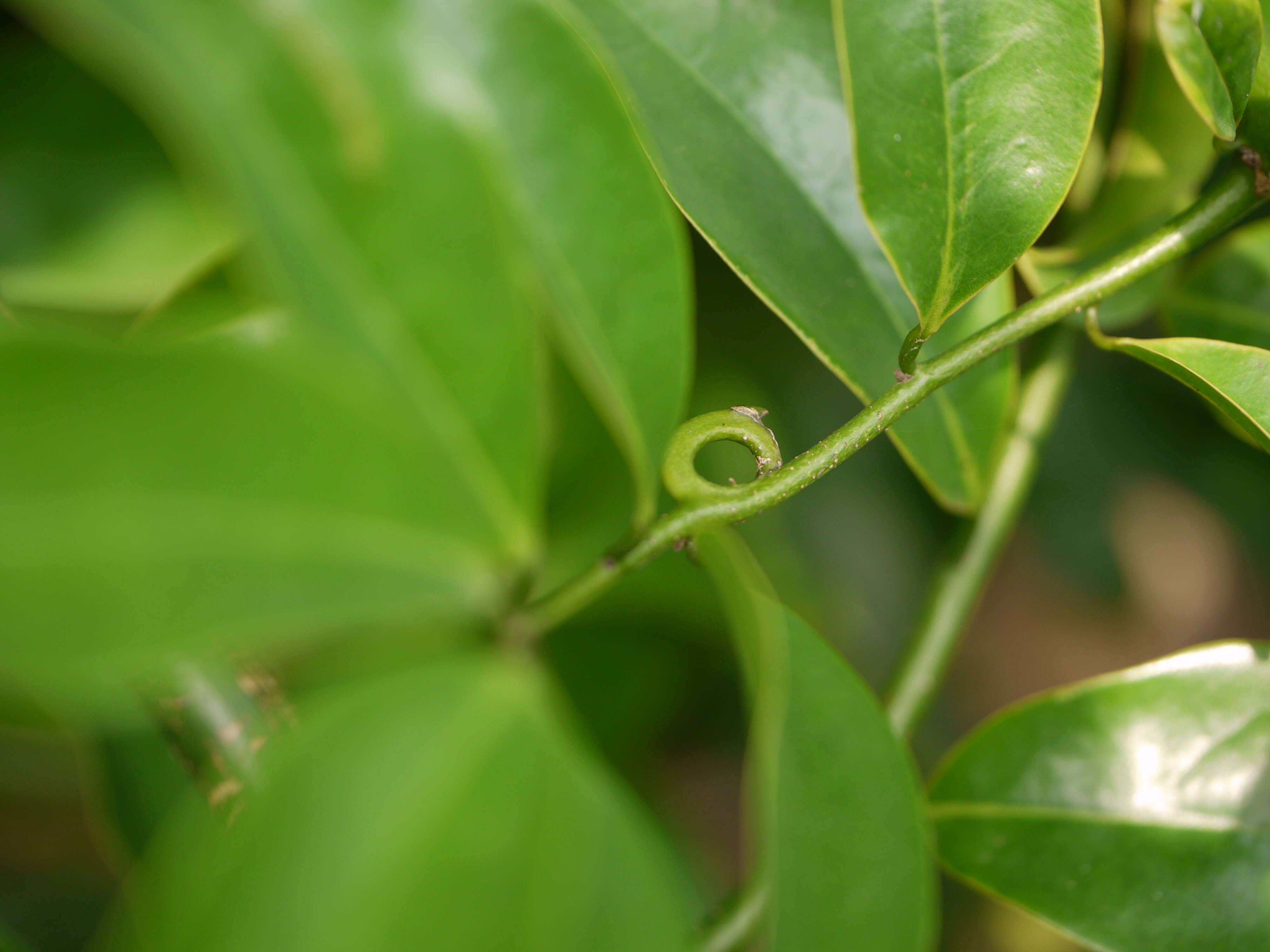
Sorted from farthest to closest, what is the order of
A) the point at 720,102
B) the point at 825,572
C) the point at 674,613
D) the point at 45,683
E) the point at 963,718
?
the point at 963,718 < the point at 825,572 < the point at 674,613 < the point at 720,102 < the point at 45,683

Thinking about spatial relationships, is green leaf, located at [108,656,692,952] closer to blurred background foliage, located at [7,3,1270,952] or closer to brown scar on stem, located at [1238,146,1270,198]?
blurred background foliage, located at [7,3,1270,952]

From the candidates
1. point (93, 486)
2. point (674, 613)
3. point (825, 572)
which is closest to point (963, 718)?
point (825, 572)

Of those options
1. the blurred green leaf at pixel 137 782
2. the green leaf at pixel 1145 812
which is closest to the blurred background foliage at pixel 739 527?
the blurred green leaf at pixel 137 782

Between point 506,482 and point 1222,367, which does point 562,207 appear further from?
point 1222,367

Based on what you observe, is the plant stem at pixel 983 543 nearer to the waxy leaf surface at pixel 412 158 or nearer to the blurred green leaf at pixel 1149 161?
the blurred green leaf at pixel 1149 161

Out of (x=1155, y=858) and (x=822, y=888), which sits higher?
(x=822, y=888)

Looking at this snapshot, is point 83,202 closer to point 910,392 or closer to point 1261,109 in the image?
point 910,392

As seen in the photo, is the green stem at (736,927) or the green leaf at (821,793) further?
the green stem at (736,927)
